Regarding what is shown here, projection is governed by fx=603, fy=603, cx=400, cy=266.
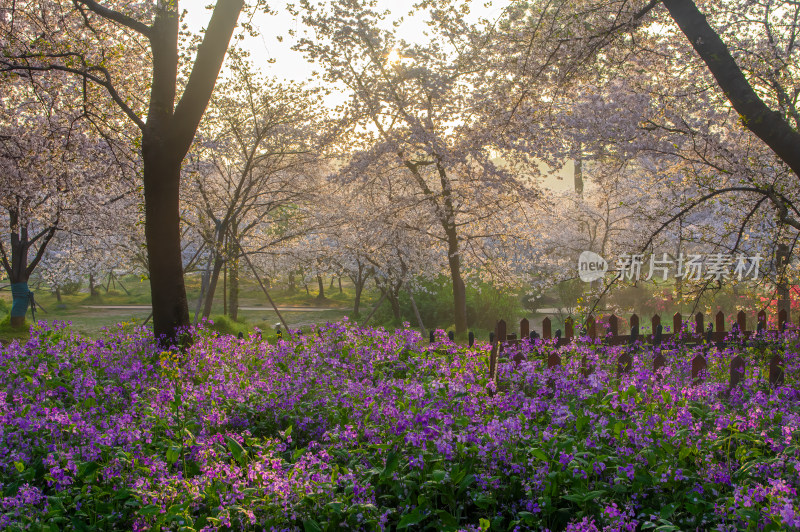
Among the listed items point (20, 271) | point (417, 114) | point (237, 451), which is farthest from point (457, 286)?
point (20, 271)

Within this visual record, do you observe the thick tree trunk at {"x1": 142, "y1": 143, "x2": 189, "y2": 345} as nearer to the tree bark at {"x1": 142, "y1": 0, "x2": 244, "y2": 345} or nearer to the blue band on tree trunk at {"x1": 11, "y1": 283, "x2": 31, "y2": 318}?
the tree bark at {"x1": 142, "y1": 0, "x2": 244, "y2": 345}

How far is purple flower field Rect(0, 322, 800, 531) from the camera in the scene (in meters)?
3.38

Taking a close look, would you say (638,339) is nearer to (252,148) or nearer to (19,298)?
(252,148)

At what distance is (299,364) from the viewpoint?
6.66 metres

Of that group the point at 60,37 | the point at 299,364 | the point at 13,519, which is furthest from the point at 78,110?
the point at 13,519

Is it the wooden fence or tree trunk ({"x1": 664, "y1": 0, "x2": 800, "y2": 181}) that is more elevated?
tree trunk ({"x1": 664, "y1": 0, "x2": 800, "y2": 181})

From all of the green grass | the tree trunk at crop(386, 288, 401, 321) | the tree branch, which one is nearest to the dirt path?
the tree trunk at crop(386, 288, 401, 321)

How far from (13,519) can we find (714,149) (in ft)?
41.6

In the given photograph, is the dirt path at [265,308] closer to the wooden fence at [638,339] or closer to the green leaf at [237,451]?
the wooden fence at [638,339]

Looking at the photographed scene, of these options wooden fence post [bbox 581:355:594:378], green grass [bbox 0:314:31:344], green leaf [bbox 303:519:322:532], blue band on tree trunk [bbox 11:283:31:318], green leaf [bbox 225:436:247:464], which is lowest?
green leaf [bbox 303:519:322:532]

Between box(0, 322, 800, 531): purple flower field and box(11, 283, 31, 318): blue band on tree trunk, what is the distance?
1259 cm

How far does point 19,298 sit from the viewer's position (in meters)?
17.1

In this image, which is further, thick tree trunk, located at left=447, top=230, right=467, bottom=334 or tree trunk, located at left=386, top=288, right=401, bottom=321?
tree trunk, located at left=386, top=288, right=401, bottom=321

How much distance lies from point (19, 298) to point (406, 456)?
16955 mm
